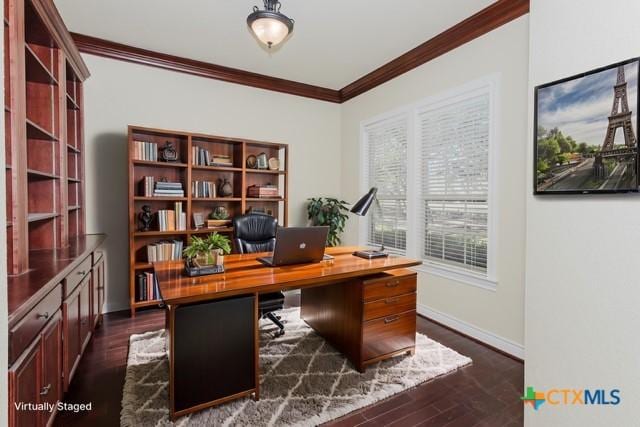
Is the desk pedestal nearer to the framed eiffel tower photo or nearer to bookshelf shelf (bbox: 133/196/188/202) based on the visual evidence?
the framed eiffel tower photo

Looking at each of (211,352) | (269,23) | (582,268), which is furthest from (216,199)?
(582,268)

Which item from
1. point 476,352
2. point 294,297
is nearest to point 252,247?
point 294,297

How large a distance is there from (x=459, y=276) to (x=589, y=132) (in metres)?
1.96

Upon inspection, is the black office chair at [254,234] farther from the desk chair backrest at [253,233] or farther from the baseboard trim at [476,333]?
the baseboard trim at [476,333]

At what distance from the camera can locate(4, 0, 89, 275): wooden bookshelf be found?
5.33 ft

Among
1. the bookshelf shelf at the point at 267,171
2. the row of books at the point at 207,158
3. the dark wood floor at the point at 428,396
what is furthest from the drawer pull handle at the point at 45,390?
the bookshelf shelf at the point at 267,171

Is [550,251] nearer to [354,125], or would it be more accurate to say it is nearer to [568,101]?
[568,101]

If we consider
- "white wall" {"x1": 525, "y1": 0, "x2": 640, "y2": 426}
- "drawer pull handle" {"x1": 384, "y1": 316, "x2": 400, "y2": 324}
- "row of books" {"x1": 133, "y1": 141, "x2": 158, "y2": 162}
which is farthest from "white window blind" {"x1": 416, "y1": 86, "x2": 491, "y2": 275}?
"row of books" {"x1": 133, "y1": 141, "x2": 158, "y2": 162}

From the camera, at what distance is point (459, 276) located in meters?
3.03

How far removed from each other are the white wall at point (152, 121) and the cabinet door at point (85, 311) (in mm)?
1104

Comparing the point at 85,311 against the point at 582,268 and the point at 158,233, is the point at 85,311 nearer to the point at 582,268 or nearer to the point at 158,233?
the point at 158,233

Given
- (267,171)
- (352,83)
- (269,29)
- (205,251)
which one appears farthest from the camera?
(352,83)

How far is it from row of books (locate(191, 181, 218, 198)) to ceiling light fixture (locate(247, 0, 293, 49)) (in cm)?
182

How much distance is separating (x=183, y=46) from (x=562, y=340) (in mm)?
3839
